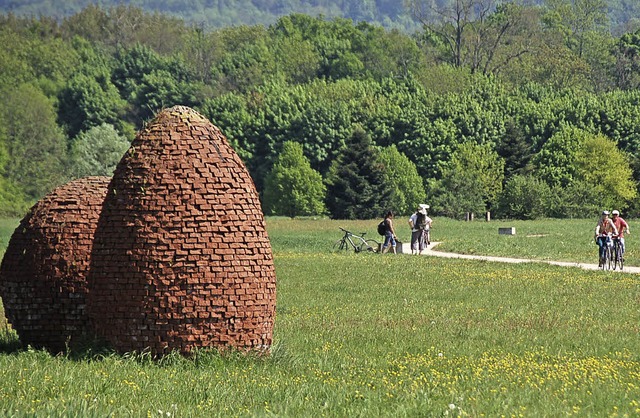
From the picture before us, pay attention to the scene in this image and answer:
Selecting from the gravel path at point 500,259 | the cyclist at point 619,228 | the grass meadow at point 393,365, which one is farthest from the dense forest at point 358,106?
the grass meadow at point 393,365

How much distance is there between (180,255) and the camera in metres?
13.4

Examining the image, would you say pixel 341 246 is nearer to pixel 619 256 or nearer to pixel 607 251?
pixel 607 251

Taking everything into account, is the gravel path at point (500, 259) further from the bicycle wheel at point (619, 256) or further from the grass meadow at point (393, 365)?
the grass meadow at point (393, 365)

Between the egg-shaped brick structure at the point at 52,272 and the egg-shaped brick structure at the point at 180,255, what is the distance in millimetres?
1201

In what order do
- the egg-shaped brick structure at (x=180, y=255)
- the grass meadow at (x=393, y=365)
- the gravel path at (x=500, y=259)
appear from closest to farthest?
1. the grass meadow at (x=393, y=365)
2. the egg-shaped brick structure at (x=180, y=255)
3. the gravel path at (x=500, y=259)

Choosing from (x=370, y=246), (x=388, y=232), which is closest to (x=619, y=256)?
(x=388, y=232)

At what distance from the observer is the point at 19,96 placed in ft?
353

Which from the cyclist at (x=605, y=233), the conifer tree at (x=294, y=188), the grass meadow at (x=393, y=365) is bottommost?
the grass meadow at (x=393, y=365)

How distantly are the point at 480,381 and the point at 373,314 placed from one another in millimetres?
8084

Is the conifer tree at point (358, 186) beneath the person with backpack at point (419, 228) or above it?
above

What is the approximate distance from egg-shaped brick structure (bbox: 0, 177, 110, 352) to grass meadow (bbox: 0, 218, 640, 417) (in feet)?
1.53

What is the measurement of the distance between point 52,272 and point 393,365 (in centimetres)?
438

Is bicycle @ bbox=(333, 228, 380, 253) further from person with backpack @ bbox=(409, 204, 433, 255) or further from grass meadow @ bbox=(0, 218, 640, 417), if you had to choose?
grass meadow @ bbox=(0, 218, 640, 417)

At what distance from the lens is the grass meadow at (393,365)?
10.9 metres
